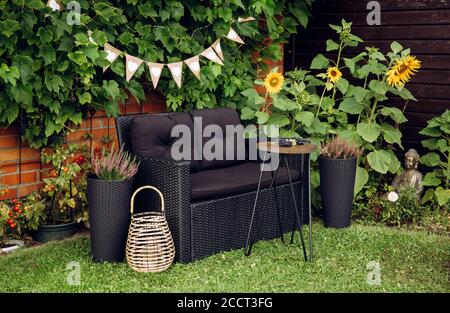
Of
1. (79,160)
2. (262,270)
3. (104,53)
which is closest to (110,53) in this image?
(104,53)

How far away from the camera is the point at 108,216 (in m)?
3.72

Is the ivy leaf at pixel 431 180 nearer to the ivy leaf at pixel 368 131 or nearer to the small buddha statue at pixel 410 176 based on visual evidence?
the small buddha statue at pixel 410 176

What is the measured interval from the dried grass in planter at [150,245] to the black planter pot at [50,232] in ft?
2.64

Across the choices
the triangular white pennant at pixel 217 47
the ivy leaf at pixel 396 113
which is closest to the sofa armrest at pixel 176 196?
the triangular white pennant at pixel 217 47

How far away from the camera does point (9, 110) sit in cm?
391

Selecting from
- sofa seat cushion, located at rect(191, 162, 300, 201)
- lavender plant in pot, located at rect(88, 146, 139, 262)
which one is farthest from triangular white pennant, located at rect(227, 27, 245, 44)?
lavender plant in pot, located at rect(88, 146, 139, 262)

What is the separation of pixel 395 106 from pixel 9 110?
337 cm

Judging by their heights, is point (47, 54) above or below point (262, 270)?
above

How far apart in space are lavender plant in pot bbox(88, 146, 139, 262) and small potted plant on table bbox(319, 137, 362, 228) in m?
1.61

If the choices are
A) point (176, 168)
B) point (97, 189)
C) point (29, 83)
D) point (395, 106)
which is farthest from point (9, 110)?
point (395, 106)

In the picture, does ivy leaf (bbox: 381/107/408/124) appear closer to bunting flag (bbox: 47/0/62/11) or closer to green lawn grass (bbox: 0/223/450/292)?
green lawn grass (bbox: 0/223/450/292)

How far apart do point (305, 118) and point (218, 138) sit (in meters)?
0.83

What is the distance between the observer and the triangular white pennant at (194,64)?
4.65m

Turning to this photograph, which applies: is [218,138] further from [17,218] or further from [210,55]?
[17,218]
